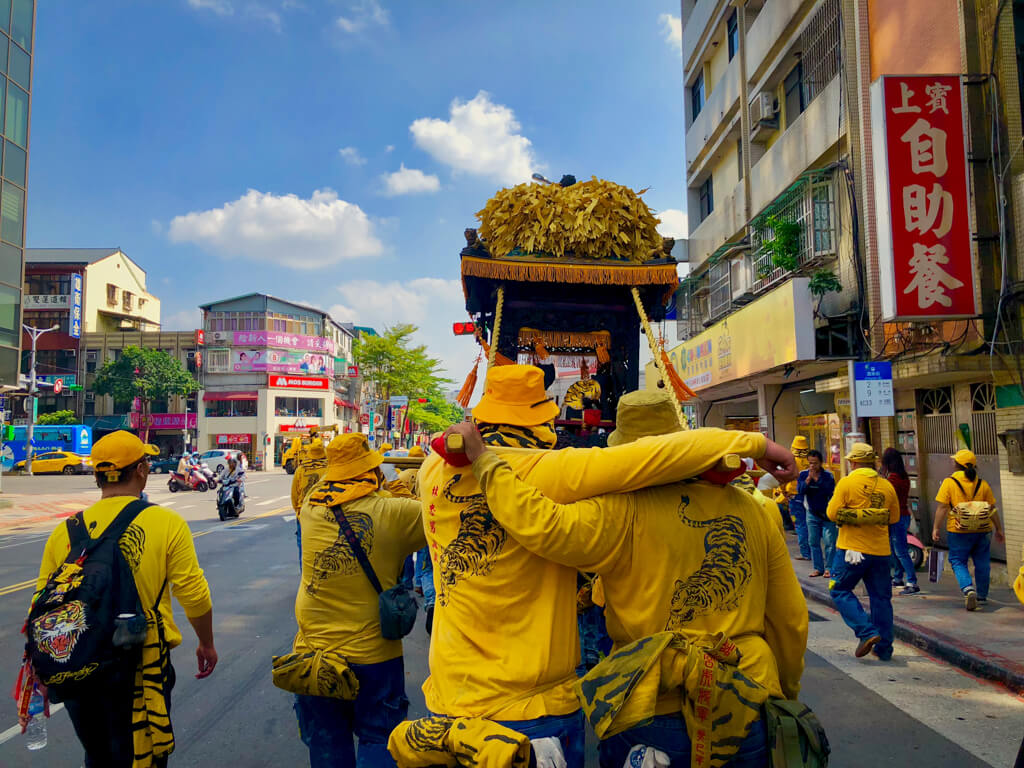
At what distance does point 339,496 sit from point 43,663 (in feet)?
4.23

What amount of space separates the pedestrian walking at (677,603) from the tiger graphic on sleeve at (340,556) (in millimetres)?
1366

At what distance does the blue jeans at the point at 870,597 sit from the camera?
5.89 m

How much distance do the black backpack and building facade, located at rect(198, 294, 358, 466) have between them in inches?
1842

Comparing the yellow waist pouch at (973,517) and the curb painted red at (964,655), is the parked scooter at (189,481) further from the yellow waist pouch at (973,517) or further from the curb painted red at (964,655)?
the yellow waist pouch at (973,517)

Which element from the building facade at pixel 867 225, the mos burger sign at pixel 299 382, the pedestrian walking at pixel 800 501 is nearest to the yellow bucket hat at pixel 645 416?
the building facade at pixel 867 225

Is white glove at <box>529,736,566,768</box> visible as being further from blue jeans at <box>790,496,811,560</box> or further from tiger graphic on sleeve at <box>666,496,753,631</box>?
blue jeans at <box>790,496,811,560</box>

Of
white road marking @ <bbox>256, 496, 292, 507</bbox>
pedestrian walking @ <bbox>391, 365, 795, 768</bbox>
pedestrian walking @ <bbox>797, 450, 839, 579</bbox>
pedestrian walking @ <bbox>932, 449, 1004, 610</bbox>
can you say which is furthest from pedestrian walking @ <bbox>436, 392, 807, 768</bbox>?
white road marking @ <bbox>256, 496, 292, 507</bbox>

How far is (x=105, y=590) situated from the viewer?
2.67 m

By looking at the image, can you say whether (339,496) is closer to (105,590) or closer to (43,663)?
(105,590)

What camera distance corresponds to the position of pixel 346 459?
10.8 ft

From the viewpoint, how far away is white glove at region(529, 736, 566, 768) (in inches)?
75.0

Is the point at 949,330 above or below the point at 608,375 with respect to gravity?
above

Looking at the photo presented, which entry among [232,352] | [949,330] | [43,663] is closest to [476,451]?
[43,663]

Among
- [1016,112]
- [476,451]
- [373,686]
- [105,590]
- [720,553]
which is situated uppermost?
[1016,112]
